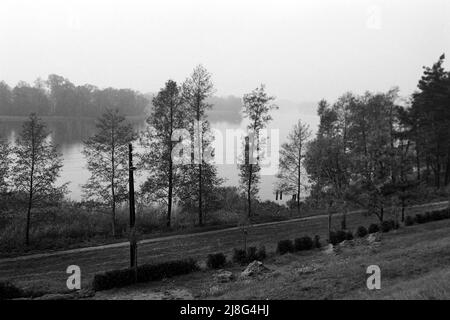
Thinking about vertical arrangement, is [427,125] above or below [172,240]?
above

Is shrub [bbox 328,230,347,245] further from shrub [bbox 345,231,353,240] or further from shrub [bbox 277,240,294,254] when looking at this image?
shrub [bbox 277,240,294,254]

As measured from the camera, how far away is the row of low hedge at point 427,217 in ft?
89.1

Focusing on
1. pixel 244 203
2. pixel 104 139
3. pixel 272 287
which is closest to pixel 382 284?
pixel 272 287

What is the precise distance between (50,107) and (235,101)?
84.1 meters

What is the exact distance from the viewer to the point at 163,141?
1243 inches

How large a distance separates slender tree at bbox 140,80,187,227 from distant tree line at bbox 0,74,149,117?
85945mm

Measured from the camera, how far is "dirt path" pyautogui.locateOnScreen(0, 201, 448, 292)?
19422 mm

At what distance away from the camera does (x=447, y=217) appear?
28.3m

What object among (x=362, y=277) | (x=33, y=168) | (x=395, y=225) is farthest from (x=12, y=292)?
(x=395, y=225)

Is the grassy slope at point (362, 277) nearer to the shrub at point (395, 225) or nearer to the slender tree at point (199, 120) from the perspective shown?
the shrub at point (395, 225)

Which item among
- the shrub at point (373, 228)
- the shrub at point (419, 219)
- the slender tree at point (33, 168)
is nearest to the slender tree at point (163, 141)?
the slender tree at point (33, 168)

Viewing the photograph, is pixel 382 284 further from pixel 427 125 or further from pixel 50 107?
pixel 50 107

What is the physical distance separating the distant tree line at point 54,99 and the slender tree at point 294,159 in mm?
83289

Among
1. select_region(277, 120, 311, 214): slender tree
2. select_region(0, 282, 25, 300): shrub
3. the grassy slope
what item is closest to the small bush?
the grassy slope
